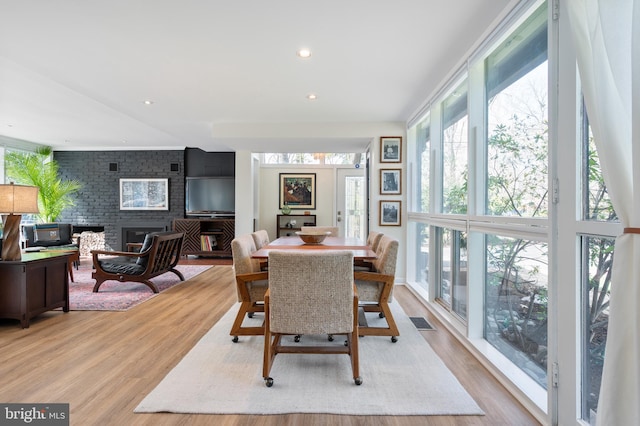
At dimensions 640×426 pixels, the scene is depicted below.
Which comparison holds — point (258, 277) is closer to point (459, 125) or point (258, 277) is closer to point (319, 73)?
point (319, 73)

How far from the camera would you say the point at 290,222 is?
7.91m

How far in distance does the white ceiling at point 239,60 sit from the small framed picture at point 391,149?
256 millimetres

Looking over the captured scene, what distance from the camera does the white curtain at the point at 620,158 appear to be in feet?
3.64

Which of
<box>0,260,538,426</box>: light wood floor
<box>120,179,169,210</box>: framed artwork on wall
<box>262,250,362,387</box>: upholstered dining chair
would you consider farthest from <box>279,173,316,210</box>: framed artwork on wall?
<box>262,250,362,387</box>: upholstered dining chair

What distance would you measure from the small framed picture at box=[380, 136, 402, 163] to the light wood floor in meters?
2.15

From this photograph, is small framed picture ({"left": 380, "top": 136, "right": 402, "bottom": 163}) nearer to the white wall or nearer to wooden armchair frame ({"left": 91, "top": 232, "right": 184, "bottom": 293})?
the white wall

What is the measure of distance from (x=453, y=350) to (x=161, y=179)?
23.2 ft

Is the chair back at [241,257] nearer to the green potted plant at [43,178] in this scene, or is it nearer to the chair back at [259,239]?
the chair back at [259,239]

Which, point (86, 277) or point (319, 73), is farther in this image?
point (86, 277)

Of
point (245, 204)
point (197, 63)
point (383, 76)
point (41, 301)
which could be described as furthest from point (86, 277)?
point (383, 76)

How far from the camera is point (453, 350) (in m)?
2.60

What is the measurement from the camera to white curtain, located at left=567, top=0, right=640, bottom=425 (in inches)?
43.7

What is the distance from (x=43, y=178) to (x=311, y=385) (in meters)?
7.52

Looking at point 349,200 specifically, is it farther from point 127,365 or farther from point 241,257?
point 127,365
